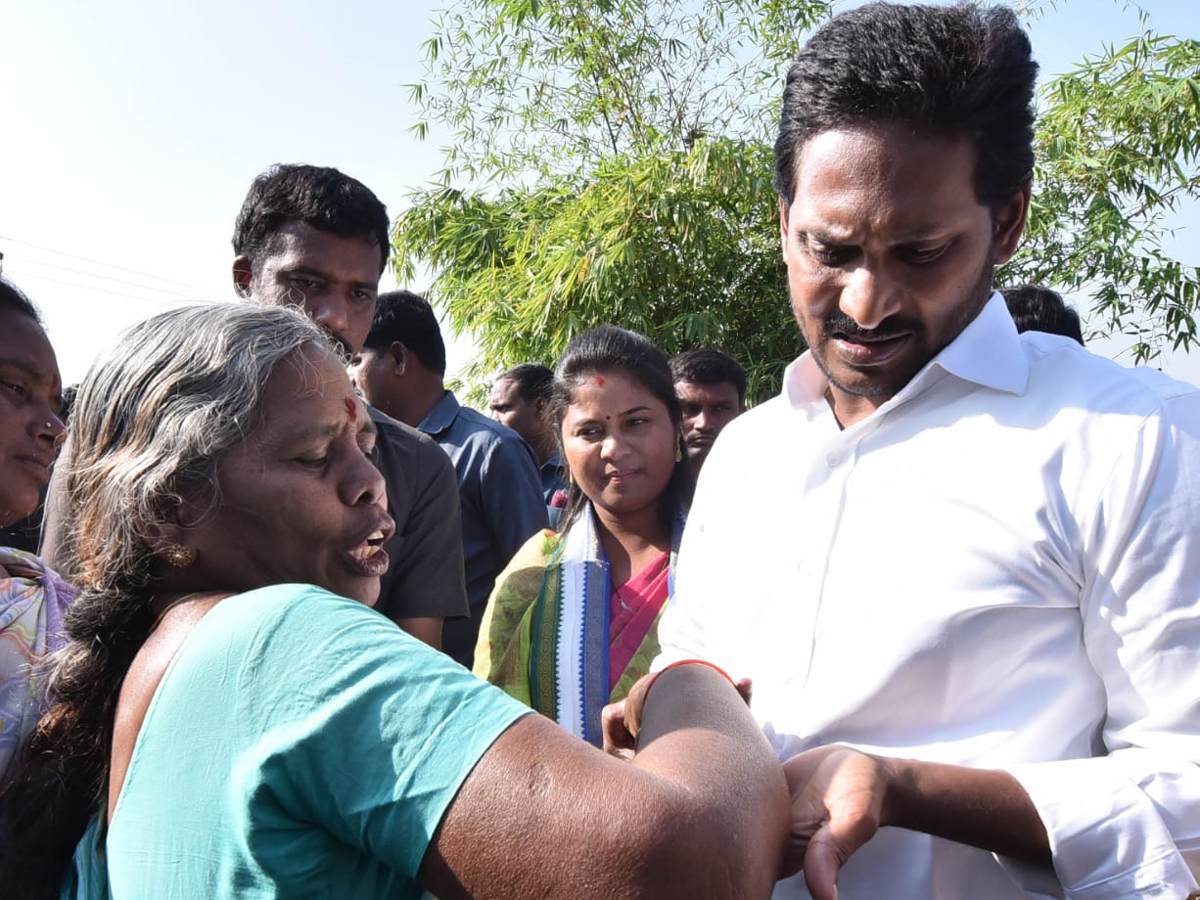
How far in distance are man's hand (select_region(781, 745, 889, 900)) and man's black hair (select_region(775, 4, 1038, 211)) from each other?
0.85 m

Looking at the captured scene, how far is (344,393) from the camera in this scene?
1.44 meters

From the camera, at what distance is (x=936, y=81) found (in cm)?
151

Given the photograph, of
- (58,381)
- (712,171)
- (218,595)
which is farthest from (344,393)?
(712,171)

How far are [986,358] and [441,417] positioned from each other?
3.04 meters

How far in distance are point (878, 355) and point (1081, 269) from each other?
339 inches

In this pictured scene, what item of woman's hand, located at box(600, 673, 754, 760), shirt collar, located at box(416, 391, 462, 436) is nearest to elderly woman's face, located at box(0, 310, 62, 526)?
woman's hand, located at box(600, 673, 754, 760)

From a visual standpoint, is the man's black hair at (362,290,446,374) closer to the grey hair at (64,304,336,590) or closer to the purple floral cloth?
the purple floral cloth

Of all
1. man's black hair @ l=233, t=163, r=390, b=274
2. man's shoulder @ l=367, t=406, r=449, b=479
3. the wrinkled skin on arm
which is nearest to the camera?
the wrinkled skin on arm

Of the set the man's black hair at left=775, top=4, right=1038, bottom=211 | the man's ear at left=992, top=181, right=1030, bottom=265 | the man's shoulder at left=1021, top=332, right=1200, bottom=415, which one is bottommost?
the man's shoulder at left=1021, top=332, right=1200, bottom=415

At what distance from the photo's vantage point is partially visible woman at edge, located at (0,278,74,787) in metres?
1.71

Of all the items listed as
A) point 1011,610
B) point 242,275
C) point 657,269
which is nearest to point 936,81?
point 1011,610

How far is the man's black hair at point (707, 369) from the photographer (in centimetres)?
524

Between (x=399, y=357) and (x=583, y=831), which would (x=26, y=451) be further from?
(x=399, y=357)

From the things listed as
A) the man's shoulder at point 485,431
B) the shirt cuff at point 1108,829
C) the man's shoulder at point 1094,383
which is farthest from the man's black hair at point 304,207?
the shirt cuff at point 1108,829
